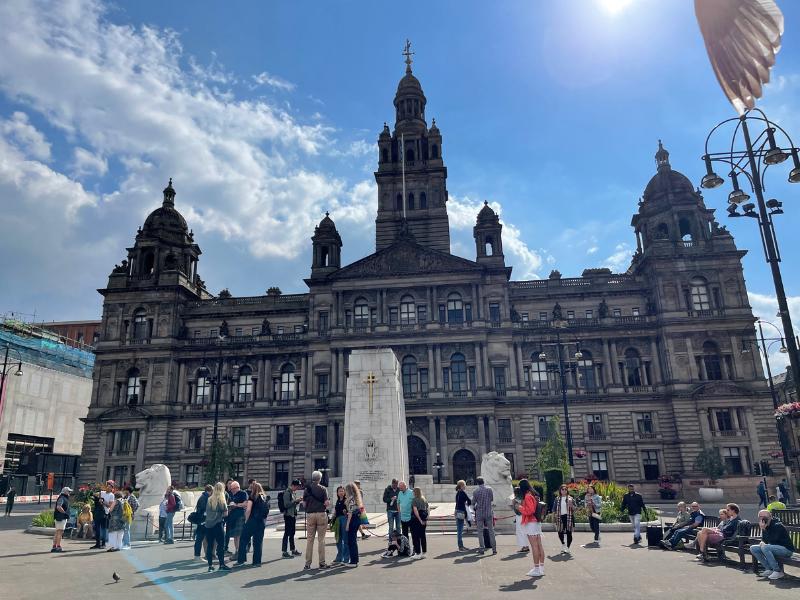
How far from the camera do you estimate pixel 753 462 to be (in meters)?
44.9

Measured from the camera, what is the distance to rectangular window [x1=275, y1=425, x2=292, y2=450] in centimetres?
5062

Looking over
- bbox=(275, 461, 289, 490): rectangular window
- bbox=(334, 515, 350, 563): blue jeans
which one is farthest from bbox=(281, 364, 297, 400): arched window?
bbox=(334, 515, 350, 563): blue jeans

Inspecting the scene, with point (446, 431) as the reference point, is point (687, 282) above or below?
above

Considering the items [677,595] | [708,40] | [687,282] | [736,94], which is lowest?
[677,595]

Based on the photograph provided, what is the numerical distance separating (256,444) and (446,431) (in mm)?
16583

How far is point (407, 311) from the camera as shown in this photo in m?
52.2

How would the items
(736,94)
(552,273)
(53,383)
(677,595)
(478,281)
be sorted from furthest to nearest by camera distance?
(53,383) < (552,273) < (478,281) < (677,595) < (736,94)

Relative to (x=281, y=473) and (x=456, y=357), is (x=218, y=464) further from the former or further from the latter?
(x=456, y=357)

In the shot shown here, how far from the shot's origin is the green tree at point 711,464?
43344mm

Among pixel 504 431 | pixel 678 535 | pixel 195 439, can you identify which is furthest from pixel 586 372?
pixel 678 535

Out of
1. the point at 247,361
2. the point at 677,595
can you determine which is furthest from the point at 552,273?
the point at 677,595

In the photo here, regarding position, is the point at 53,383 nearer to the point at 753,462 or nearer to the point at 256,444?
the point at 256,444

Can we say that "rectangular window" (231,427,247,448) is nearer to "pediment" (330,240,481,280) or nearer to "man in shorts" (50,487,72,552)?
"pediment" (330,240,481,280)

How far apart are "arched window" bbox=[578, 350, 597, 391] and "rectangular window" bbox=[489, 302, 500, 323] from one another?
8.00 metres
